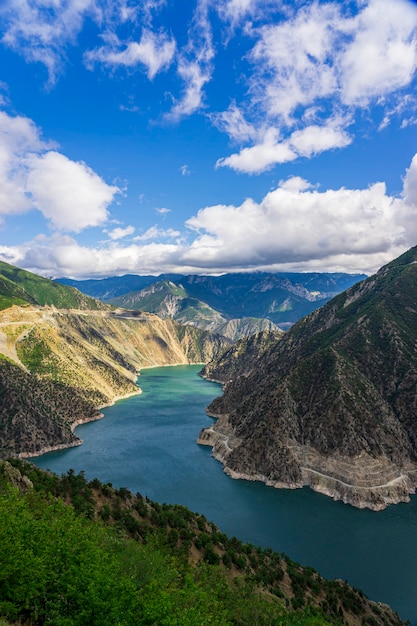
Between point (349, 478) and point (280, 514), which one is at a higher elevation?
point (349, 478)

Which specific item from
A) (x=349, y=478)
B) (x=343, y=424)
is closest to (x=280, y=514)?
(x=349, y=478)

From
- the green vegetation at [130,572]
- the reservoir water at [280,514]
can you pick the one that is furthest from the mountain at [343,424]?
the green vegetation at [130,572]

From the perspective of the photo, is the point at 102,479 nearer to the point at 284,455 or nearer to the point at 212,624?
the point at 284,455

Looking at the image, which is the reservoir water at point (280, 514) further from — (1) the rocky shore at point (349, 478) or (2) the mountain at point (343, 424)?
(2) the mountain at point (343, 424)

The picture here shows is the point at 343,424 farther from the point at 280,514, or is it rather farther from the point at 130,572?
the point at 130,572

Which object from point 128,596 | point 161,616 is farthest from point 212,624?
point 128,596

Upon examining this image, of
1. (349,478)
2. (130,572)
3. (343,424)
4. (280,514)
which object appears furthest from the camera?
(343,424)

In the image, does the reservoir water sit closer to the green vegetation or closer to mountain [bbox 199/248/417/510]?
mountain [bbox 199/248/417/510]
